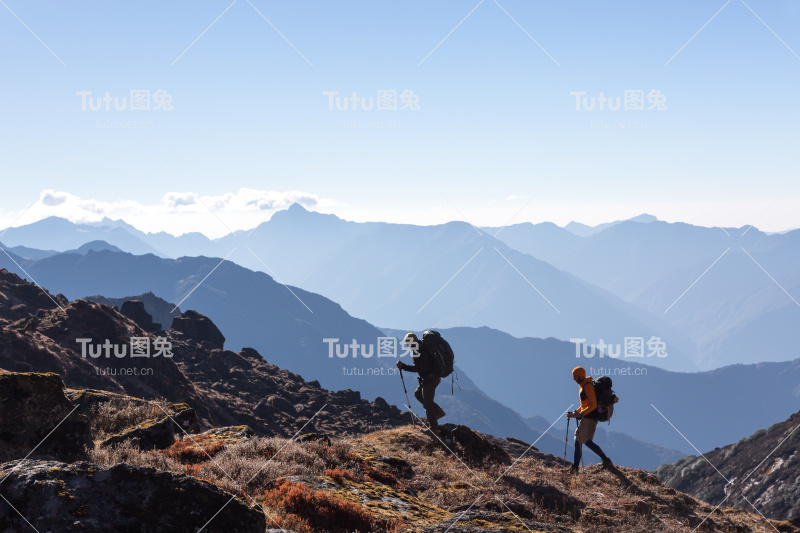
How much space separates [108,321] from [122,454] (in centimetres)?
3998

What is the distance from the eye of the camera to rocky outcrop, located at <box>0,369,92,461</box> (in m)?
7.13

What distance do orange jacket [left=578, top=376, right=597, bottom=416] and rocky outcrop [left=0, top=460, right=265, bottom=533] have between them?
1053 cm

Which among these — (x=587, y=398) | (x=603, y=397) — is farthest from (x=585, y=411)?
(x=603, y=397)

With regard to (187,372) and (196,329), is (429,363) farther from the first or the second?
(196,329)

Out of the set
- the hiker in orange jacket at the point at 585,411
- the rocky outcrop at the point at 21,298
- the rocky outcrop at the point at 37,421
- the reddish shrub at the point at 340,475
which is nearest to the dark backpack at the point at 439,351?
the hiker in orange jacket at the point at 585,411

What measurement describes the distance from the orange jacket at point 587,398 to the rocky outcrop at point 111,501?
34.5 ft

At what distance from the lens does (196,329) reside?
66312mm

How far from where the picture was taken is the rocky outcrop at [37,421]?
7.13 metres

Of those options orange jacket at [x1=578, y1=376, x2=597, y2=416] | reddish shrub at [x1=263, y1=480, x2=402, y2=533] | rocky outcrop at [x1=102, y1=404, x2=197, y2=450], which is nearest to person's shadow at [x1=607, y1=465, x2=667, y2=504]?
orange jacket at [x1=578, y1=376, x2=597, y2=416]

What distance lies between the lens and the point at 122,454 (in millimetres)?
7969

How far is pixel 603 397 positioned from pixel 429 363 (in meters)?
5.13

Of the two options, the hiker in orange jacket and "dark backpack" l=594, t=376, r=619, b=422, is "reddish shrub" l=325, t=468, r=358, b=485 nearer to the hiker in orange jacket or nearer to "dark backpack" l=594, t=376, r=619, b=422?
the hiker in orange jacket

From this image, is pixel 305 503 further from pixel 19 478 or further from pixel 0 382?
pixel 0 382

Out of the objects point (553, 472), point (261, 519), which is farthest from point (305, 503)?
point (553, 472)
